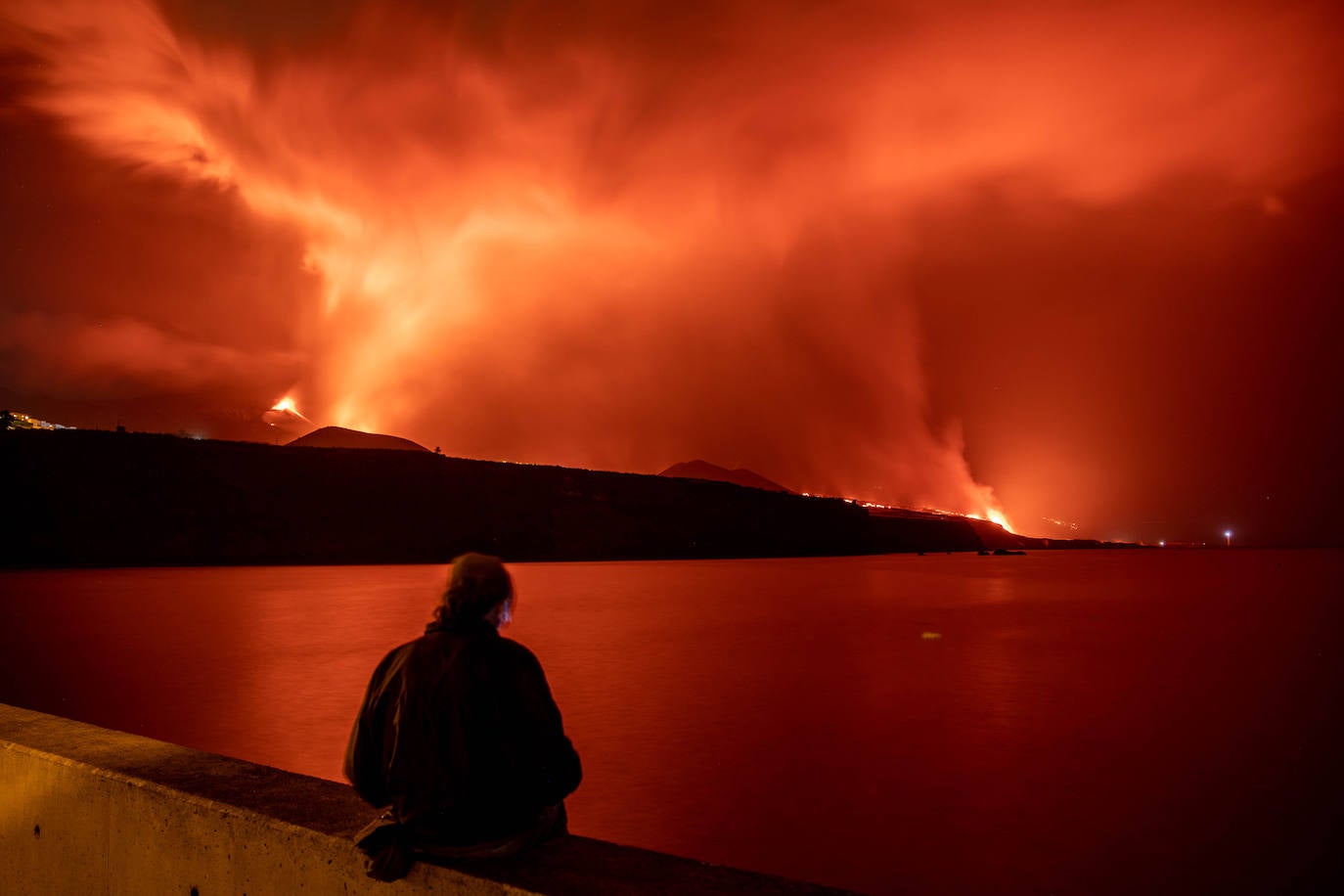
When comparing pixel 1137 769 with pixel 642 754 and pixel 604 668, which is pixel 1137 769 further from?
pixel 604 668

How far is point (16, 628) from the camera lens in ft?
63.1

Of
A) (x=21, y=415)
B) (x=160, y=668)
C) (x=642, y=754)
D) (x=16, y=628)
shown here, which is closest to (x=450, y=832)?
(x=642, y=754)

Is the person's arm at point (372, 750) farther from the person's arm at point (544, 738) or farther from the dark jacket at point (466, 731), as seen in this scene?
the person's arm at point (544, 738)

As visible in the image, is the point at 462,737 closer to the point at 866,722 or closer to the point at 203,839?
the point at 203,839

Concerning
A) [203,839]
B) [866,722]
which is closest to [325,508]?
[866,722]

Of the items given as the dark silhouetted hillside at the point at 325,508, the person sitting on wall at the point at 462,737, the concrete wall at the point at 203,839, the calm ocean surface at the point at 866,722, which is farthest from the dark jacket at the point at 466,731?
the dark silhouetted hillside at the point at 325,508

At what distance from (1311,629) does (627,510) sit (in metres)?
77.9

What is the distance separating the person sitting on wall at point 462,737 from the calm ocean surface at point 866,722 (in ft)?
13.5

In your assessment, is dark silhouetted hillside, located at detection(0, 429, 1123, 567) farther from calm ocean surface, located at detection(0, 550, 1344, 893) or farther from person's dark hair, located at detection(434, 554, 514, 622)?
person's dark hair, located at detection(434, 554, 514, 622)

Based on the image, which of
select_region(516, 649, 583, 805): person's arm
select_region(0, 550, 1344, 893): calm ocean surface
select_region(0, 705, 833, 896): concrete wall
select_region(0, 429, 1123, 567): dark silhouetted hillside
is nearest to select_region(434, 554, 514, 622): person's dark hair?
select_region(516, 649, 583, 805): person's arm

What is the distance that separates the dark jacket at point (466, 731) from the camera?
3262 mm

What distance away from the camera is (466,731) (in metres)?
3.26

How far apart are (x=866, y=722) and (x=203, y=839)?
30.1 feet

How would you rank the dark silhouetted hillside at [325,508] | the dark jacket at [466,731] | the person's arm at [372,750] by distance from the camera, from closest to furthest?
the dark jacket at [466,731] → the person's arm at [372,750] → the dark silhouetted hillside at [325,508]
